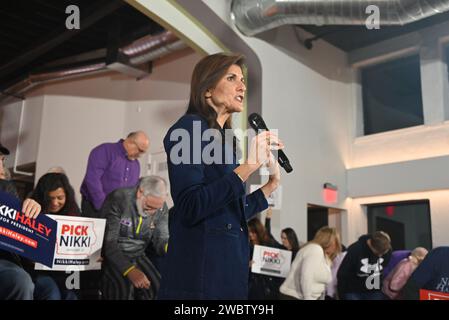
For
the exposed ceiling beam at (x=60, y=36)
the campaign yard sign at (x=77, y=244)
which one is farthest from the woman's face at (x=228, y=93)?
the exposed ceiling beam at (x=60, y=36)

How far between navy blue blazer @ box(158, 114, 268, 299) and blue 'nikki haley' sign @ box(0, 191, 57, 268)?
1559mm

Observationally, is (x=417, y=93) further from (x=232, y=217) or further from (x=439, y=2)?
(x=232, y=217)

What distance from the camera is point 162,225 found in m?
3.29

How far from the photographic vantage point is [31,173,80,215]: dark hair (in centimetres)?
305

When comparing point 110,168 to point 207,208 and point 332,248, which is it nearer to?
point 332,248

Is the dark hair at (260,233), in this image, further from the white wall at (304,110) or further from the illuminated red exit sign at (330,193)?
the illuminated red exit sign at (330,193)

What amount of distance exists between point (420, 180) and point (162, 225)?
12.5 feet

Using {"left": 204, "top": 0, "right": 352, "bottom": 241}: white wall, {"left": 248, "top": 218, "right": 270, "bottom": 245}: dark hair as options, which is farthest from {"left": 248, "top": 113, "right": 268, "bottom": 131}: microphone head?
{"left": 204, "top": 0, "right": 352, "bottom": 241}: white wall

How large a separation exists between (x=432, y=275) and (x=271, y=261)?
1.47 meters

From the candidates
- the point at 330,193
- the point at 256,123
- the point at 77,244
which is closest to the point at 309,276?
the point at 77,244

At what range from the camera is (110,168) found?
4207 millimetres

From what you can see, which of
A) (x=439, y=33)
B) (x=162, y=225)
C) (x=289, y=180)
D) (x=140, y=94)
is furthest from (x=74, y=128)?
(x=439, y=33)

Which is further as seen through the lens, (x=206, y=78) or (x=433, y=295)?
(x=433, y=295)
